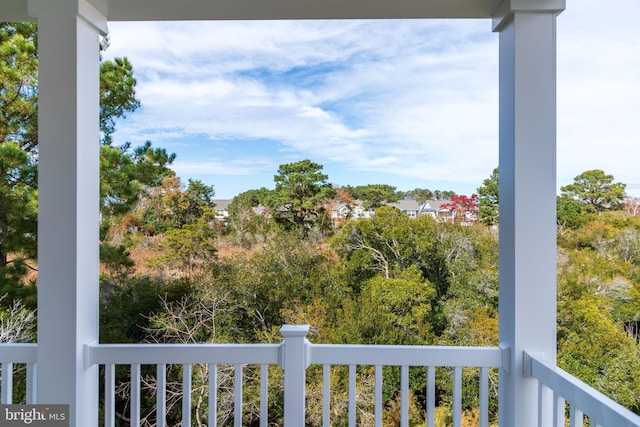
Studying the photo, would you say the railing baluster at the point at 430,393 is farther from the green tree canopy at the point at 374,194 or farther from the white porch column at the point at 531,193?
the green tree canopy at the point at 374,194

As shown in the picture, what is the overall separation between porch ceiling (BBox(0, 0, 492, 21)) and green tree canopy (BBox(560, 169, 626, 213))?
7.01ft

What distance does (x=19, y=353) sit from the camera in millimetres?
1857

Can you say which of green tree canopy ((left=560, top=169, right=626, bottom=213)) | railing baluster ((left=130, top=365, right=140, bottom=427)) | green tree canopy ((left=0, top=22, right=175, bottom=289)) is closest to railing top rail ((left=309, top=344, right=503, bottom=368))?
railing baluster ((left=130, top=365, right=140, bottom=427))

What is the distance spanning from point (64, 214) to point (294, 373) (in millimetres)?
1229

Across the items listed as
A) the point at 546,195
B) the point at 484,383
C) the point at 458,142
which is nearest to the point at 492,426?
the point at 484,383

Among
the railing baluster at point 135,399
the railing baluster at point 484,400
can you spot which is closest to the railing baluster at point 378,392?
the railing baluster at point 484,400

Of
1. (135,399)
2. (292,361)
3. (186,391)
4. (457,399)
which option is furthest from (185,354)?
(457,399)

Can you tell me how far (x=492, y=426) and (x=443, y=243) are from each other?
169 cm

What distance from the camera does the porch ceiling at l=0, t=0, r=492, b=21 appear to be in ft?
6.32

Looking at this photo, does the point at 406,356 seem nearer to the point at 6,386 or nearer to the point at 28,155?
the point at 6,386

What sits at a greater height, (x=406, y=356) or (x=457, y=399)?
(x=406, y=356)

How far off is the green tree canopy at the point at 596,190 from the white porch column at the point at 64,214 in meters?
3.59

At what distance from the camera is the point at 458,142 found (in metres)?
3.83

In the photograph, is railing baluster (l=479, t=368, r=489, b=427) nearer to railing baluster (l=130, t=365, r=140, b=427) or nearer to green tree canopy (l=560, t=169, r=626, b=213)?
railing baluster (l=130, t=365, r=140, b=427)
